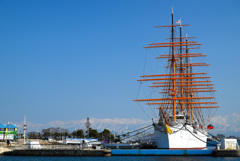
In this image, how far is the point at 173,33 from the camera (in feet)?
283

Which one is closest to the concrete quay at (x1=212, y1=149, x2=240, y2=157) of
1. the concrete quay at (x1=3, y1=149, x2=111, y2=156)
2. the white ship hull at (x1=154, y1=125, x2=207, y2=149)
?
the white ship hull at (x1=154, y1=125, x2=207, y2=149)

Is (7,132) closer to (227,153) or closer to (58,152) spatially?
(58,152)

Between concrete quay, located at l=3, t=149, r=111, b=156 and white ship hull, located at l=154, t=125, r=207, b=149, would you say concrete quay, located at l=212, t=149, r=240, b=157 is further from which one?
concrete quay, located at l=3, t=149, r=111, b=156

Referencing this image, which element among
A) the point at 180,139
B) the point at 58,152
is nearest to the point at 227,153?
the point at 180,139

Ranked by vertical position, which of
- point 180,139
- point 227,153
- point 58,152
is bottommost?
point 58,152

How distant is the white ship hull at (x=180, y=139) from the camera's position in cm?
7388

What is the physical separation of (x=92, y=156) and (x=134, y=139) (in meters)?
26.0

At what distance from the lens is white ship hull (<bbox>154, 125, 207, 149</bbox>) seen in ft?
242

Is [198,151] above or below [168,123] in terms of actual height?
below

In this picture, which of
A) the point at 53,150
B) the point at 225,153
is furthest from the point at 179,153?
the point at 53,150

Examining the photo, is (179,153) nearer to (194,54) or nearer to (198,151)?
(198,151)

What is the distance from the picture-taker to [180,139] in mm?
74562

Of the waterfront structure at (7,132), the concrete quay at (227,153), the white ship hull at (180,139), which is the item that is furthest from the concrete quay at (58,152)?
the waterfront structure at (7,132)

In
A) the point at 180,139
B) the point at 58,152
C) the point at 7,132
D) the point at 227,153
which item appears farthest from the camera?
the point at 7,132
